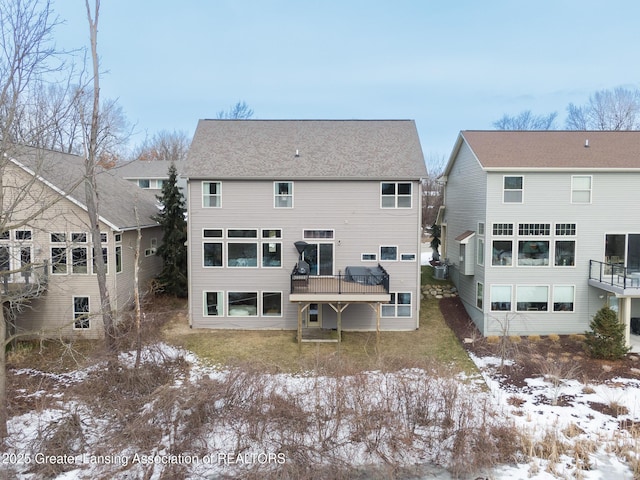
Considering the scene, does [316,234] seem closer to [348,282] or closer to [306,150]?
[348,282]

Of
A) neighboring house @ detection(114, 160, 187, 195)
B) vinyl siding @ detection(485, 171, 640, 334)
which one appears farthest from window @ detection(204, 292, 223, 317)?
neighboring house @ detection(114, 160, 187, 195)

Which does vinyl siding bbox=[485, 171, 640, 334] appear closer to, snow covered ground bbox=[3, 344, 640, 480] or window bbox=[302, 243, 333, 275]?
snow covered ground bbox=[3, 344, 640, 480]

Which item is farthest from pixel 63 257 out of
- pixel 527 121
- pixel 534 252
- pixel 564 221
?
pixel 527 121

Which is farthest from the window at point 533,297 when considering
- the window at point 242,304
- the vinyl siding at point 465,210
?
the window at point 242,304

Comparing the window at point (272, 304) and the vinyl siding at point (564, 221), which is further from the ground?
the vinyl siding at point (564, 221)

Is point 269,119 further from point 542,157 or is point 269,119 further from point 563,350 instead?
point 563,350

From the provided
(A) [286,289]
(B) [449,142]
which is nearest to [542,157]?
(A) [286,289]

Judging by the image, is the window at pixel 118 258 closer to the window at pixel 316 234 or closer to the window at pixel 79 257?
the window at pixel 79 257
